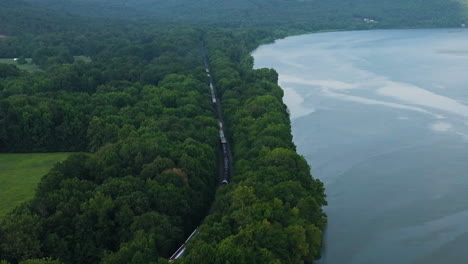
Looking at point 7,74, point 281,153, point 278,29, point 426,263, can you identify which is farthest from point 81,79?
point 278,29

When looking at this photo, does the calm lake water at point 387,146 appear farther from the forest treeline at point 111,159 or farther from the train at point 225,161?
the forest treeline at point 111,159

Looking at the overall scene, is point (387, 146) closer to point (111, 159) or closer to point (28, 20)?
point (111, 159)

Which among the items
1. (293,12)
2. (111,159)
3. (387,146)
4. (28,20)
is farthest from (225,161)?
(293,12)

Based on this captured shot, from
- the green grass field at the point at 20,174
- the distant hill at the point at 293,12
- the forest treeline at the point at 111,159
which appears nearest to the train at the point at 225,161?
the forest treeline at the point at 111,159

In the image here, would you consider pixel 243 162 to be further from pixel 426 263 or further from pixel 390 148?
pixel 390 148

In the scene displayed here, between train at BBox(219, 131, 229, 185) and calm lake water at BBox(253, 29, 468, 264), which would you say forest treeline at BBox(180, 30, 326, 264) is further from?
calm lake water at BBox(253, 29, 468, 264)

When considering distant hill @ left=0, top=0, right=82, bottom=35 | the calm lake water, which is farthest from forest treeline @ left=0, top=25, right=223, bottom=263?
distant hill @ left=0, top=0, right=82, bottom=35
